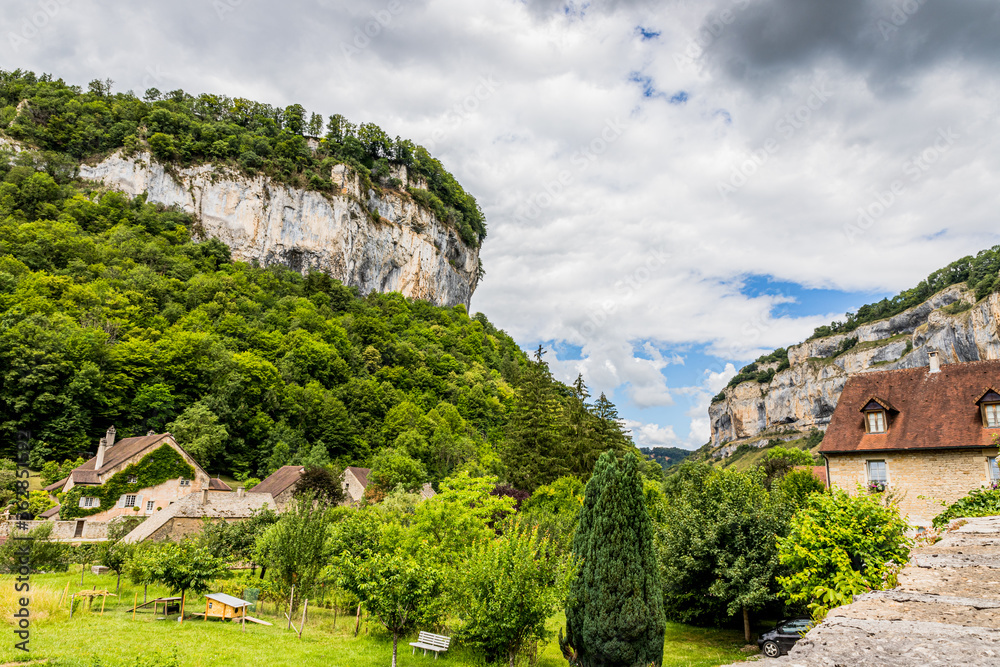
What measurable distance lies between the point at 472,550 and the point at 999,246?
168m

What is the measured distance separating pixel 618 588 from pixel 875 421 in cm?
1553

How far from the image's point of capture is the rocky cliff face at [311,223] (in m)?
93.8

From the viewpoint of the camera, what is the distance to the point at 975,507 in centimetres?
1059

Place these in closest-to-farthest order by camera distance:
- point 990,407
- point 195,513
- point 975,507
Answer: point 975,507 < point 990,407 < point 195,513

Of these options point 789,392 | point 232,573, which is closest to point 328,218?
point 232,573

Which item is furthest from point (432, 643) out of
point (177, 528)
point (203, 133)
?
point (203, 133)

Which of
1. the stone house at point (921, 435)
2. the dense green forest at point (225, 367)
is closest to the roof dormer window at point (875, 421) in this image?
the stone house at point (921, 435)

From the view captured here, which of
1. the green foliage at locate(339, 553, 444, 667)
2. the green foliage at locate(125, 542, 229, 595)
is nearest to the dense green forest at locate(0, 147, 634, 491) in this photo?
the green foliage at locate(125, 542, 229, 595)

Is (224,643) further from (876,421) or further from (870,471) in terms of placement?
(876,421)

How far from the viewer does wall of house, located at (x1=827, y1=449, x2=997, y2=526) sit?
18516 mm

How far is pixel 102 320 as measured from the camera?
58.8 meters

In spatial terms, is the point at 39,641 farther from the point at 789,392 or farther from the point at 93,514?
the point at 789,392

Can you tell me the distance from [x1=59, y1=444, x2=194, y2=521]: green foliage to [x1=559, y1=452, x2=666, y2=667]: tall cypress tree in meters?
38.0

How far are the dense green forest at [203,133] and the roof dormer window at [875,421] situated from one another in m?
104
